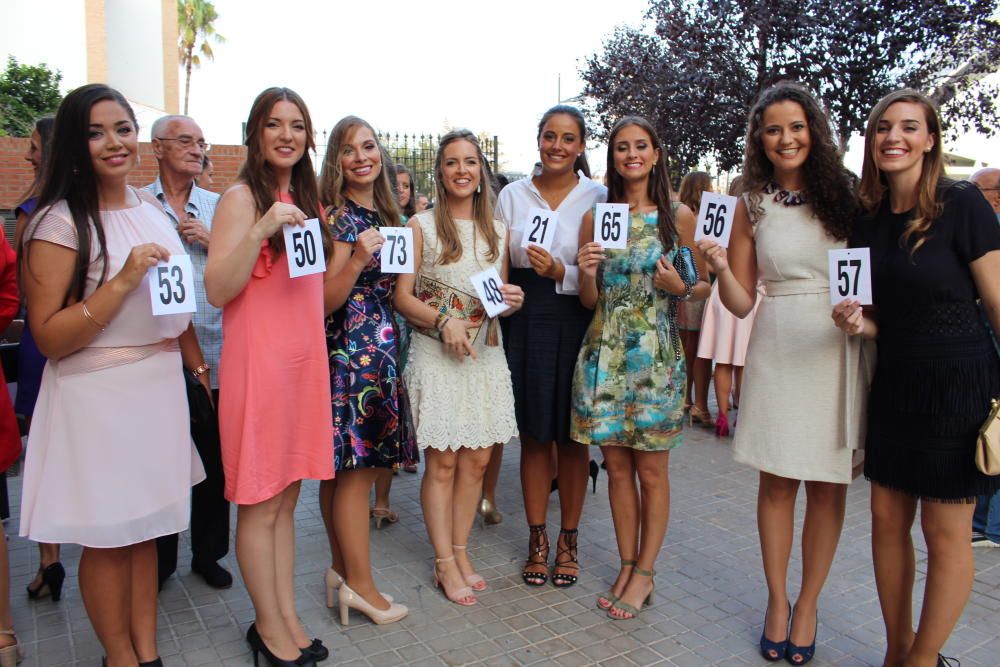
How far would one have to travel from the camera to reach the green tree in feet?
47.6

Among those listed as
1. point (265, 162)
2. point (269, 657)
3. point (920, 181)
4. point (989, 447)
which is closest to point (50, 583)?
point (269, 657)

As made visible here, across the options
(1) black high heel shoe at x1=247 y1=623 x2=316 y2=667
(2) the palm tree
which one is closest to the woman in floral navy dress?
(1) black high heel shoe at x1=247 y1=623 x2=316 y2=667

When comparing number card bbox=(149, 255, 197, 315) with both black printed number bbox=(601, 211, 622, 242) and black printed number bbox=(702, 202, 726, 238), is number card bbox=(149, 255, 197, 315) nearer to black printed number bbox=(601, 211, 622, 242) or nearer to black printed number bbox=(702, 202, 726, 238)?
black printed number bbox=(601, 211, 622, 242)

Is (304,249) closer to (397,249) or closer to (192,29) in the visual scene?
(397,249)

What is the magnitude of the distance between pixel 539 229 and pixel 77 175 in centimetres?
192

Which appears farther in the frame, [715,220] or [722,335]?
[722,335]

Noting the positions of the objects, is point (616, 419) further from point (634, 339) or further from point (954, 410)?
point (954, 410)

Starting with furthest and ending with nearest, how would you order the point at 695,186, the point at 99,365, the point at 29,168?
the point at 29,168 → the point at 695,186 → the point at 99,365

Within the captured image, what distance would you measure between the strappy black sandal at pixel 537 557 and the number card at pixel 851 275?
2.03 m

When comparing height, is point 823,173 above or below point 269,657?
above

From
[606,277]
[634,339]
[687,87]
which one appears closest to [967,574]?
[634,339]

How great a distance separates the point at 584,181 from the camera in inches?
161

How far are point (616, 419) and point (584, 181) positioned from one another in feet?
4.18

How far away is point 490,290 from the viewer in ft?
11.9
